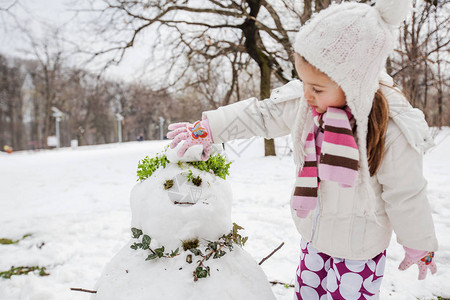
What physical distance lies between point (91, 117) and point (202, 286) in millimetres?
36793

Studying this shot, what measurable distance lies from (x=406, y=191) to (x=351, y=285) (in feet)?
1.51

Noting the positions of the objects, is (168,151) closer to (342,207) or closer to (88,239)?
(342,207)

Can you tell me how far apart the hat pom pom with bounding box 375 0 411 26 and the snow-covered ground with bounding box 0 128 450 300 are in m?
0.96

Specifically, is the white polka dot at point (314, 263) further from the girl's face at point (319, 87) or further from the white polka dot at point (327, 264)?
the girl's face at point (319, 87)

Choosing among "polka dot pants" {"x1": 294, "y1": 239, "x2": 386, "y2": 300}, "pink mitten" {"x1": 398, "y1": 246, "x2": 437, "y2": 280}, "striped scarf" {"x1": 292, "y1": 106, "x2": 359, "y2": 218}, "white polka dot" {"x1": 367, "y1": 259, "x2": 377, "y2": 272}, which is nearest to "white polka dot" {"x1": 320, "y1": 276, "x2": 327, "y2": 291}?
"polka dot pants" {"x1": 294, "y1": 239, "x2": 386, "y2": 300}

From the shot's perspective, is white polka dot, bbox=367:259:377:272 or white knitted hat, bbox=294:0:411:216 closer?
white knitted hat, bbox=294:0:411:216

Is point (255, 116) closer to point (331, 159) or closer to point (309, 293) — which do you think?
point (331, 159)

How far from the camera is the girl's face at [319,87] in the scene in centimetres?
105

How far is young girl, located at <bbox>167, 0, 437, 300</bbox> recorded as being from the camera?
0.98 m

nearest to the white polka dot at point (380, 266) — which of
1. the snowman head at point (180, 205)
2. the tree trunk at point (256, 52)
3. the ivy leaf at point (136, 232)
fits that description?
the snowman head at point (180, 205)

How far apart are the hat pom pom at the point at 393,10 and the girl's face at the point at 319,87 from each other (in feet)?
0.87

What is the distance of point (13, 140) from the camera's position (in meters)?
30.0

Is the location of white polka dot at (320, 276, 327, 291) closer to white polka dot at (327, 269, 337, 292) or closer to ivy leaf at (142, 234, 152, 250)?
white polka dot at (327, 269, 337, 292)

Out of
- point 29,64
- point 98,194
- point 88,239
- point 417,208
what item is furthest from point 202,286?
point 29,64
